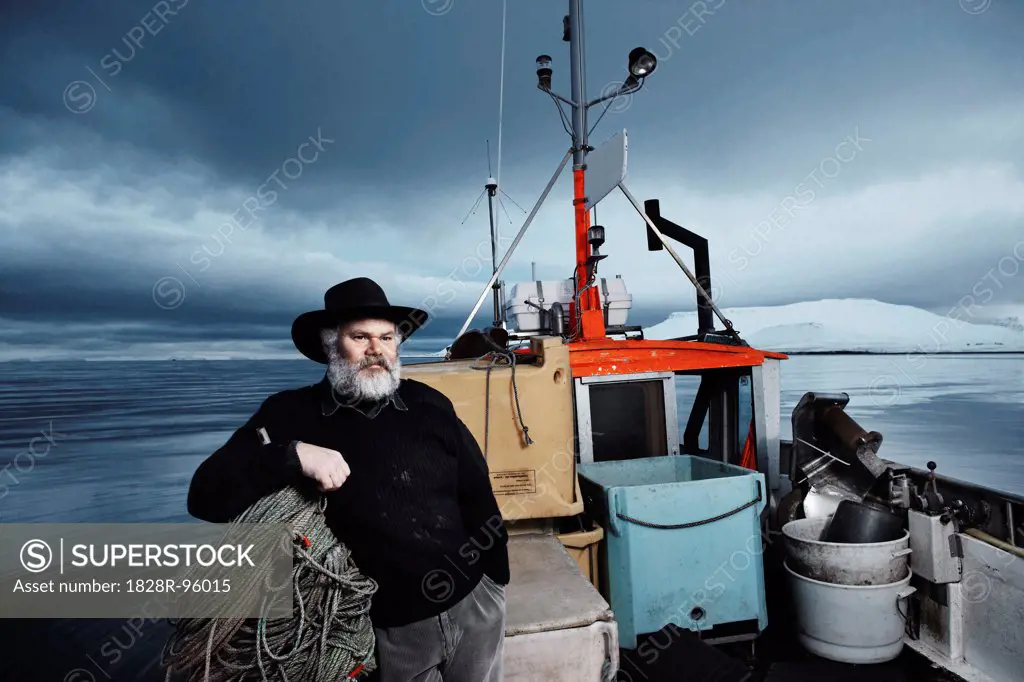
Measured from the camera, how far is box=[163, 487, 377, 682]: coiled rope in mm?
1452

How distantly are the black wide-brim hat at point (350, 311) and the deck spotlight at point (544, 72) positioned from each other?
4.10 m

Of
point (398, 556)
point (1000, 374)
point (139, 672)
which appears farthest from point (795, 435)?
point (1000, 374)

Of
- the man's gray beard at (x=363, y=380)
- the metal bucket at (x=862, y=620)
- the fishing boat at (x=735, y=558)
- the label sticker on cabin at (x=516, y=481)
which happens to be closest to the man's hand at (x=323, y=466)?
the man's gray beard at (x=363, y=380)

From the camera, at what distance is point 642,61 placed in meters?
4.45

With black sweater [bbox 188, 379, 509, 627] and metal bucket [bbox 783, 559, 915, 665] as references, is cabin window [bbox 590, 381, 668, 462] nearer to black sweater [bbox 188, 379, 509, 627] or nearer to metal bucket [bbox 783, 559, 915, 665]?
metal bucket [bbox 783, 559, 915, 665]

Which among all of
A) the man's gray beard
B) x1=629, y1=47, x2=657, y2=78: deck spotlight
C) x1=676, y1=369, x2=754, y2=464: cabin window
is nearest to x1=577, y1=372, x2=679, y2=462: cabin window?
x1=676, y1=369, x2=754, y2=464: cabin window

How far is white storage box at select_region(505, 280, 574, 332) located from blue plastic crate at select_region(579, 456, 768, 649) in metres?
2.38

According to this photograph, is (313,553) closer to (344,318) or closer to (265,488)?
(265,488)

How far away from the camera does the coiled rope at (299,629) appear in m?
1.45

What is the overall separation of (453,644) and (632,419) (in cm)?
291

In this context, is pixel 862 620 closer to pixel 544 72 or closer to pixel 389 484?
pixel 389 484

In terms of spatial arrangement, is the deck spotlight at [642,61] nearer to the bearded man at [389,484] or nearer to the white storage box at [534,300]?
the white storage box at [534,300]

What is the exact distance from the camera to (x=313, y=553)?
4.97 feet

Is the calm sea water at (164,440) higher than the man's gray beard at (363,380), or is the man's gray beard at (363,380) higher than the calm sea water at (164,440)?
the man's gray beard at (363,380)
